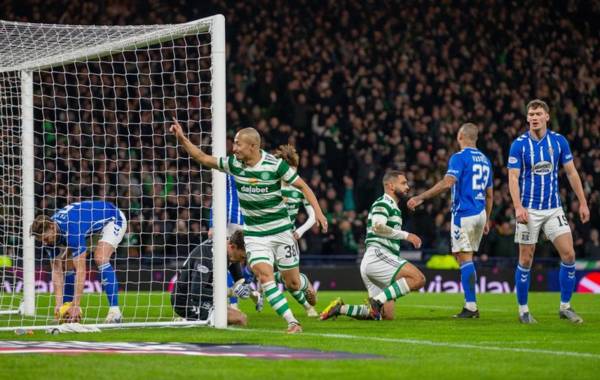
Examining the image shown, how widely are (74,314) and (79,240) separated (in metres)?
0.95

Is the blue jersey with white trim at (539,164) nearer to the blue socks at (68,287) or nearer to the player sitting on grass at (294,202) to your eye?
the player sitting on grass at (294,202)

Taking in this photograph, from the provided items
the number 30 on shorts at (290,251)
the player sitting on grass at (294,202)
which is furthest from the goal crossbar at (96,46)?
the number 30 on shorts at (290,251)

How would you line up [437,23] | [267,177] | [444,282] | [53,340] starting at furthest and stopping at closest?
[437,23] → [444,282] → [267,177] → [53,340]

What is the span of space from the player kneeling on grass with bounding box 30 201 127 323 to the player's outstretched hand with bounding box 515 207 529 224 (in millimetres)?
4541

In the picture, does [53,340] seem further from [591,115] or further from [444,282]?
[591,115]

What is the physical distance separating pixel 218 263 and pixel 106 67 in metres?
16.6

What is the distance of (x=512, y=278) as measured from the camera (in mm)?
23672

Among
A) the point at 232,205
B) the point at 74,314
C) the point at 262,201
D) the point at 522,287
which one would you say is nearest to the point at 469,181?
the point at 522,287

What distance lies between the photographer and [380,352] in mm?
8711

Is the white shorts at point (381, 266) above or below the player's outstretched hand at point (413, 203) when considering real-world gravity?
below

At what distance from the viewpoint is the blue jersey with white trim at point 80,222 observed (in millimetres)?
12391

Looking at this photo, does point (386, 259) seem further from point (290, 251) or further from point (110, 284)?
point (110, 284)

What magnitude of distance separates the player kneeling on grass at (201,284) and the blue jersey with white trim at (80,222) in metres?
1.18

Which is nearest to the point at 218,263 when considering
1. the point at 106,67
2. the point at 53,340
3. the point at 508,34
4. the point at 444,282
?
the point at 53,340
